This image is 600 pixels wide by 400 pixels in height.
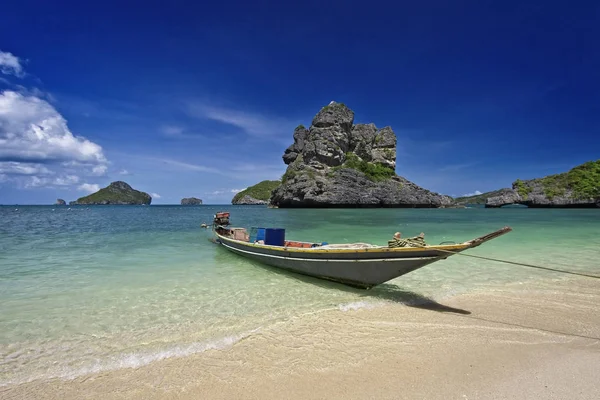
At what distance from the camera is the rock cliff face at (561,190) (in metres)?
91.1

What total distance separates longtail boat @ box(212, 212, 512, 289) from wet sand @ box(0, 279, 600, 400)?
1.36m

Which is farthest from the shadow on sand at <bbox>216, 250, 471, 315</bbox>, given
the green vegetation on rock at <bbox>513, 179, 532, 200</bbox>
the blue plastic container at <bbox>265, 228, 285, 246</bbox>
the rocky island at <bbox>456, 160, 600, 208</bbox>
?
the green vegetation on rock at <bbox>513, 179, 532, 200</bbox>

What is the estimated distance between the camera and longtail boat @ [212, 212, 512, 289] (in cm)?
754

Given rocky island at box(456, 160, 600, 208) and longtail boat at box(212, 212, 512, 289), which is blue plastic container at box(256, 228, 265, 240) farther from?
rocky island at box(456, 160, 600, 208)

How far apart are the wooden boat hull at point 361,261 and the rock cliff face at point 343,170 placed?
8807cm

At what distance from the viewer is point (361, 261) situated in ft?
28.8

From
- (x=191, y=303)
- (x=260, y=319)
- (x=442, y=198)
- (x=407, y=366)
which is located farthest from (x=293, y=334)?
(x=442, y=198)

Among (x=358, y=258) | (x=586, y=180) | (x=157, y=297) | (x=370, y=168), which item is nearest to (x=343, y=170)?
(x=370, y=168)

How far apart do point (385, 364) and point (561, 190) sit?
4904 inches

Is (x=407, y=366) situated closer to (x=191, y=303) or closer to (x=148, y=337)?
(x=148, y=337)

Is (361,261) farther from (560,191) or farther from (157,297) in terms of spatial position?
(560,191)

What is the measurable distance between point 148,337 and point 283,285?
15.5ft

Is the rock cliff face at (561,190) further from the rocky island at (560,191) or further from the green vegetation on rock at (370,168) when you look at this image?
the green vegetation on rock at (370,168)

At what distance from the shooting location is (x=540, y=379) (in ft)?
14.4
